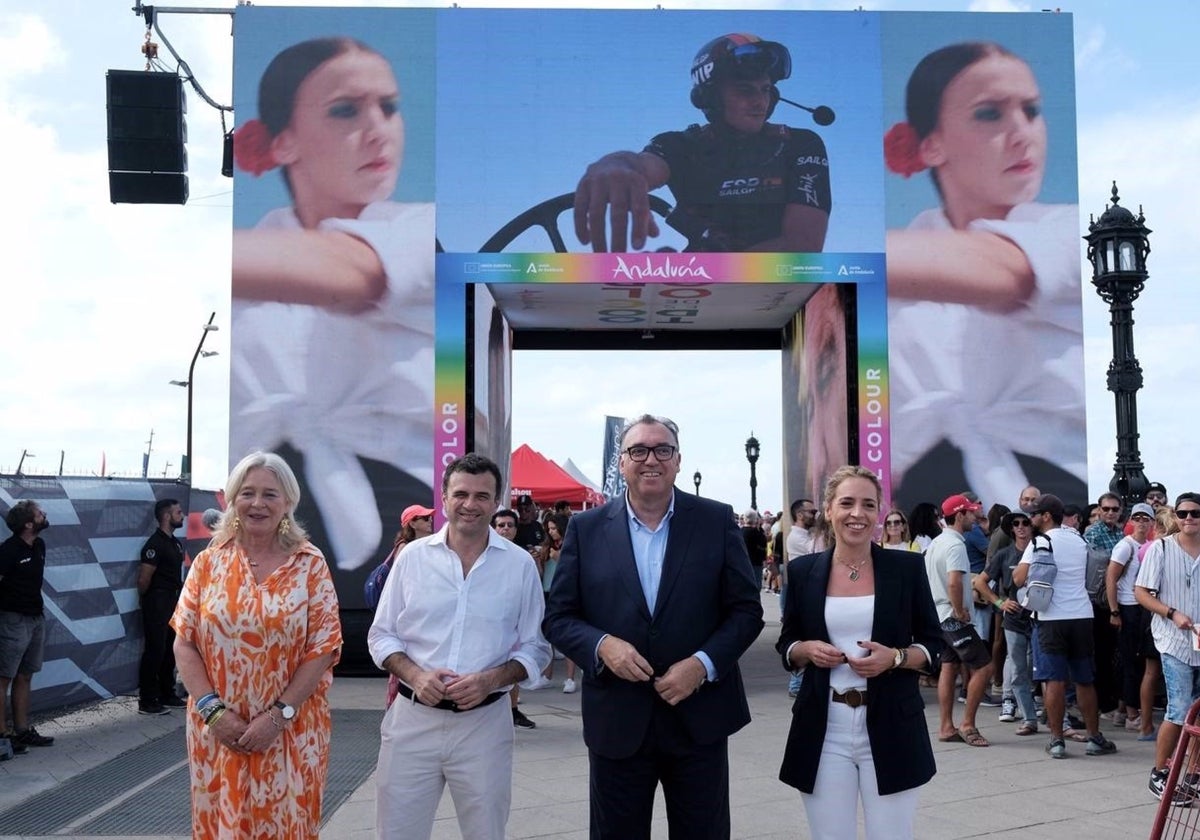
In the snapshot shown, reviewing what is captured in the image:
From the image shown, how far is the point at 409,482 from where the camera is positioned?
11.5 m

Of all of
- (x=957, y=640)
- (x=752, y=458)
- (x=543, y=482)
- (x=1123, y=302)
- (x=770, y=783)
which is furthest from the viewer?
(x=752, y=458)

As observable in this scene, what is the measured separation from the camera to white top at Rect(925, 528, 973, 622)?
8.20 metres

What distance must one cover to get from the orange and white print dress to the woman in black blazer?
59.2 inches

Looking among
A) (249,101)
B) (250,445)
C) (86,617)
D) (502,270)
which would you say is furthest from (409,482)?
(249,101)

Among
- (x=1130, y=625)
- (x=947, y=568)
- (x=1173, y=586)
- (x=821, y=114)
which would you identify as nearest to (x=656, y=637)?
(x=1173, y=586)

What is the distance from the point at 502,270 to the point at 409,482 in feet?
7.46

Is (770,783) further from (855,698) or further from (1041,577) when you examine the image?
(855,698)

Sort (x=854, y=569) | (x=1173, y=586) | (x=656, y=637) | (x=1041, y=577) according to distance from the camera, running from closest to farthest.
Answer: (x=656, y=637) → (x=854, y=569) → (x=1173, y=586) → (x=1041, y=577)

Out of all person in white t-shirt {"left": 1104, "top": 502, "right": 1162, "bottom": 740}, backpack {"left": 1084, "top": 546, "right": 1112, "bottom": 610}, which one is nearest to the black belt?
person in white t-shirt {"left": 1104, "top": 502, "right": 1162, "bottom": 740}

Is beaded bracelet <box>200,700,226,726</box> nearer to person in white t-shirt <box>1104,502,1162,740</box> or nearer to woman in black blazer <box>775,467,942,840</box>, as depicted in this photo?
woman in black blazer <box>775,467,942,840</box>

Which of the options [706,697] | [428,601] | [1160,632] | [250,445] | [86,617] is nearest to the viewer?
[706,697]

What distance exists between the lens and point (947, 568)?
27.0 ft

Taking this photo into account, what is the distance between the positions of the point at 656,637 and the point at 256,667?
4.02ft

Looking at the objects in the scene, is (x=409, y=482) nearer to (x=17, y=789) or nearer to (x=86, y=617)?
(x=86, y=617)
